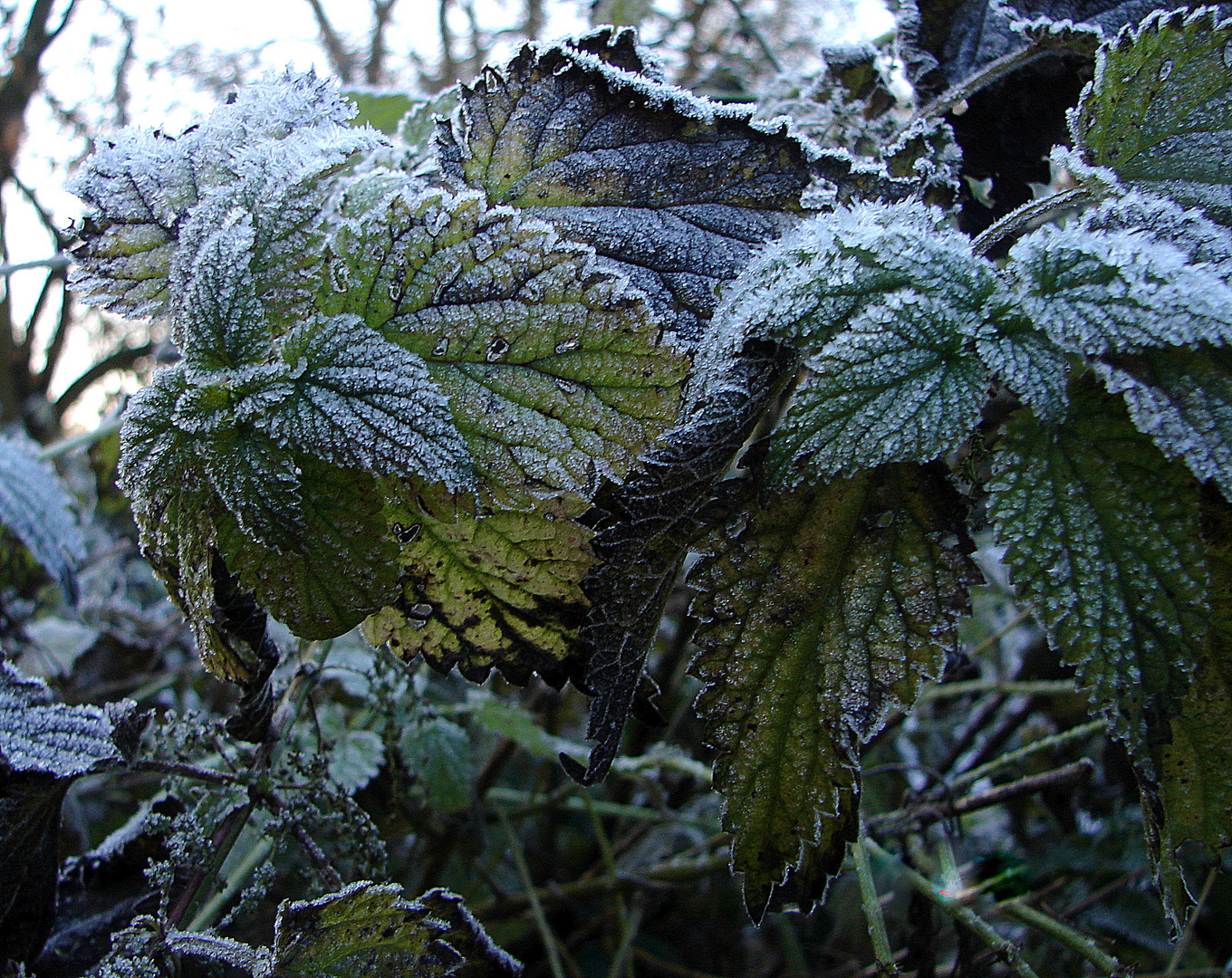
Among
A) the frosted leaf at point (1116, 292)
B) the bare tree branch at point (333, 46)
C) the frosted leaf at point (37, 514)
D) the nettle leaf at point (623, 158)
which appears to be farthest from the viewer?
the bare tree branch at point (333, 46)

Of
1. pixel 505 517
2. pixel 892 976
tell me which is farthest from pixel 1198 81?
pixel 892 976

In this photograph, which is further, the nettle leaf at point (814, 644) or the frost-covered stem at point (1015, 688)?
the frost-covered stem at point (1015, 688)

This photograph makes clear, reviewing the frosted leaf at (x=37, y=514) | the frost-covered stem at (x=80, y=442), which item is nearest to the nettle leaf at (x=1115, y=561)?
the frosted leaf at (x=37, y=514)

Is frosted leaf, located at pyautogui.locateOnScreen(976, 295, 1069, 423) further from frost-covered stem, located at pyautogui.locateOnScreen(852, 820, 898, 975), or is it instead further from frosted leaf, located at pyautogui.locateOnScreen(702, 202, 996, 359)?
frost-covered stem, located at pyautogui.locateOnScreen(852, 820, 898, 975)

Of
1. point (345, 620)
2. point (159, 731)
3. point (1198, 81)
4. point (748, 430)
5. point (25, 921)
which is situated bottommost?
point (25, 921)

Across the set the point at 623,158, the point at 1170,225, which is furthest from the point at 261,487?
the point at 1170,225

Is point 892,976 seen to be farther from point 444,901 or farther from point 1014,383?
point 1014,383

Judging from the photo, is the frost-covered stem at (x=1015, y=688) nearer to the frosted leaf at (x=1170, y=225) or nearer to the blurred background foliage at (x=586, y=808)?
the blurred background foliage at (x=586, y=808)
